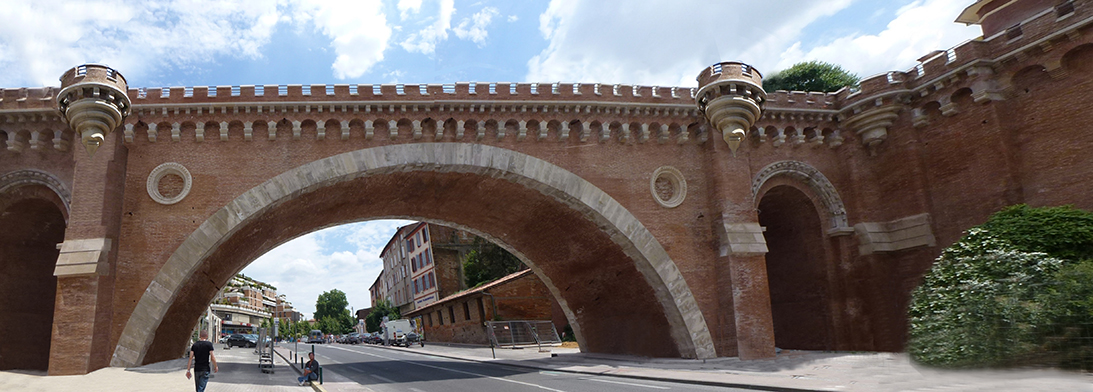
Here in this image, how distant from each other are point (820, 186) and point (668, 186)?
6053 mm

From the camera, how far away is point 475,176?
2186 centimetres

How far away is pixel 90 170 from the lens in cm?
1809

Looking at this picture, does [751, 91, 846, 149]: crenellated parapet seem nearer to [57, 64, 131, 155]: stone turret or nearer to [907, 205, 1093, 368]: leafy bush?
[907, 205, 1093, 368]: leafy bush

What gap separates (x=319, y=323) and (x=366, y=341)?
204ft

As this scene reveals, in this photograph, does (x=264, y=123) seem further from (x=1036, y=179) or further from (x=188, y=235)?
(x=1036, y=179)

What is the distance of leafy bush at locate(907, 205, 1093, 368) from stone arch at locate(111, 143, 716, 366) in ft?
24.1

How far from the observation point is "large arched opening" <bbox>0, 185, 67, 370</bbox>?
20.9 m

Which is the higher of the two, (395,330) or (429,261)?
(429,261)

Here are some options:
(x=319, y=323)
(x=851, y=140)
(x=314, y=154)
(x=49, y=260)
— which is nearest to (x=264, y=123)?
(x=314, y=154)

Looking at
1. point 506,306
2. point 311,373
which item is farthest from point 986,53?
point 506,306

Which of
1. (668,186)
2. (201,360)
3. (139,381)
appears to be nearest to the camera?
(201,360)

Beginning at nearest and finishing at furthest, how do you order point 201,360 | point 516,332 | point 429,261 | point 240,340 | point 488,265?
point 201,360, point 516,332, point 488,265, point 240,340, point 429,261

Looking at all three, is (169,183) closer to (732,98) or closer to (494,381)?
(494,381)

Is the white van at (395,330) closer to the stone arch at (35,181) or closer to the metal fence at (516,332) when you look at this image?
the metal fence at (516,332)
